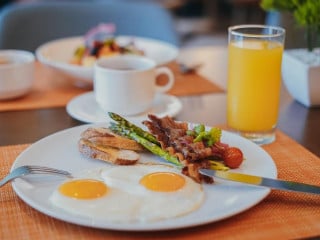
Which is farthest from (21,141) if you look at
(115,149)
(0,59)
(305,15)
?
(305,15)

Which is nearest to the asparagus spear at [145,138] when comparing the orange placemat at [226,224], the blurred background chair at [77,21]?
the orange placemat at [226,224]

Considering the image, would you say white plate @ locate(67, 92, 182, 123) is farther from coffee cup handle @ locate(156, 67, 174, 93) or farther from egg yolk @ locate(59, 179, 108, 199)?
egg yolk @ locate(59, 179, 108, 199)

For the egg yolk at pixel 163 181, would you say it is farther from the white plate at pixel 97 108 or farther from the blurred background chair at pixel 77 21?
the blurred background chair at pixel 77 21

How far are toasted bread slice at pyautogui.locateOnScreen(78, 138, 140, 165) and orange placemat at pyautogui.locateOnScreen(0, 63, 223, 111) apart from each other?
1.41ft

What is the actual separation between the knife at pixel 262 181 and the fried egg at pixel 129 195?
41 mm

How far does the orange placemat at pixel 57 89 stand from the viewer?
1.37 metres

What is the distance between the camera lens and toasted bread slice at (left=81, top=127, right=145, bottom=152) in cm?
98

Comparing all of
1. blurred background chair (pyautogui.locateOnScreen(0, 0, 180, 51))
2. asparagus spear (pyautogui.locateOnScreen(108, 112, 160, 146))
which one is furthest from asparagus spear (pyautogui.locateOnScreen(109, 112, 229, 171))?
blurred background chair (pyautogui.locateOnScreen(0, 0, 180, 51))

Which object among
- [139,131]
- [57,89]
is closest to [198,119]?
[139,131]

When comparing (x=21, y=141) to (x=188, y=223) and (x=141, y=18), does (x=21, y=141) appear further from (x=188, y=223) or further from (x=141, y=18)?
(x=141, y=18)

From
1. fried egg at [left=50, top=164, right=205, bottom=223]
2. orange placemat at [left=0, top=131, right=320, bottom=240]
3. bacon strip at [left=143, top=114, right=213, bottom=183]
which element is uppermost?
bacon strip at [left=143, top=114, right=213, bottom=183]

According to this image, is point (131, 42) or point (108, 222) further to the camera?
point (131, 42)

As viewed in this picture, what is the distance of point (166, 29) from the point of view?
7.01ft

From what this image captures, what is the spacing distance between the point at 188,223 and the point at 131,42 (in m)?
1.13
